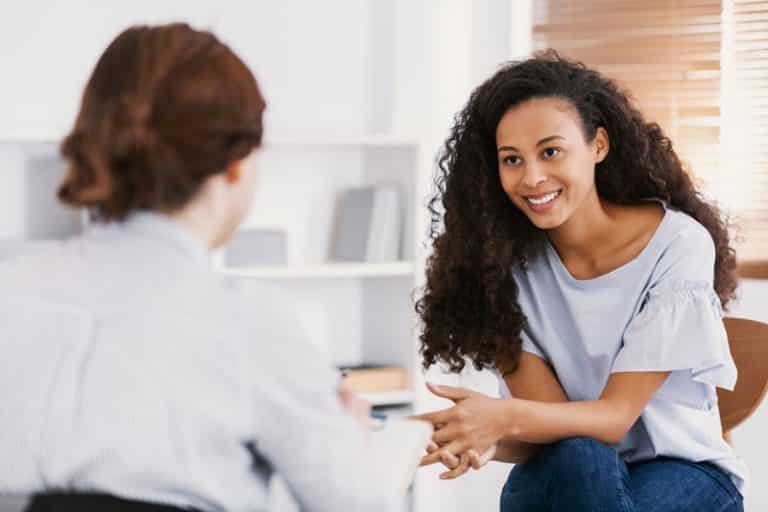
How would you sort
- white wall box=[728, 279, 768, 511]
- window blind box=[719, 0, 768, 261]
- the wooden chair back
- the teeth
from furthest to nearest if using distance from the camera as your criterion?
window blind box=[719, 0, 768, 261] < white wall box=[728, 279, 768, 511] < the wooden chair back < the teeth

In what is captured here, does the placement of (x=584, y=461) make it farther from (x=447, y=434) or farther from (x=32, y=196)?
(x=32, y=196)

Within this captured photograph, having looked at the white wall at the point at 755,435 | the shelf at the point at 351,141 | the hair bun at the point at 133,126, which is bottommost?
the white wall at the point at 755,435

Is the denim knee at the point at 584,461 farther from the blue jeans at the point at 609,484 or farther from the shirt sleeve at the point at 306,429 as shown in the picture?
the shirt sleeve at the point at 306,429

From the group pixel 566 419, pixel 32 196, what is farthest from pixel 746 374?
pixel 32 196

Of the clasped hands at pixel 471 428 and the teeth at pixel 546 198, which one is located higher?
the teeth at pixel 546 198

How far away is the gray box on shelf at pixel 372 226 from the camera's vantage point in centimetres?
300

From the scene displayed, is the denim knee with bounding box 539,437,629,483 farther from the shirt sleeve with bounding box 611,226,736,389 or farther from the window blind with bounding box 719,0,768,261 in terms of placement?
the window blind with bounding box 719,0,768,261

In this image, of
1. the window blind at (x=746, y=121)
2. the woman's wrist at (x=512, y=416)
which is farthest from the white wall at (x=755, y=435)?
the woman's wrist at (x=512, y=416)

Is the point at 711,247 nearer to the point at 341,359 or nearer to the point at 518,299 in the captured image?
the point at 518,299

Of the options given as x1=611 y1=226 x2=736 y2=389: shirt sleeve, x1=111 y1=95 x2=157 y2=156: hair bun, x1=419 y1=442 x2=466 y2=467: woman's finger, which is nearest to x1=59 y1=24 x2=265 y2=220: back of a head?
x1=111 y1=95 x2=157 y2=156: hair bun

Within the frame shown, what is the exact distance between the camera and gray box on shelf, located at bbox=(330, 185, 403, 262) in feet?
9.86

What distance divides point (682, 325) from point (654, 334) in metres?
0.05

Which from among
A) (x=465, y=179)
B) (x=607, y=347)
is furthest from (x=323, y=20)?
(x=607, y=347)

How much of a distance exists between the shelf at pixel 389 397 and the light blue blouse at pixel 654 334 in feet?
3.45
